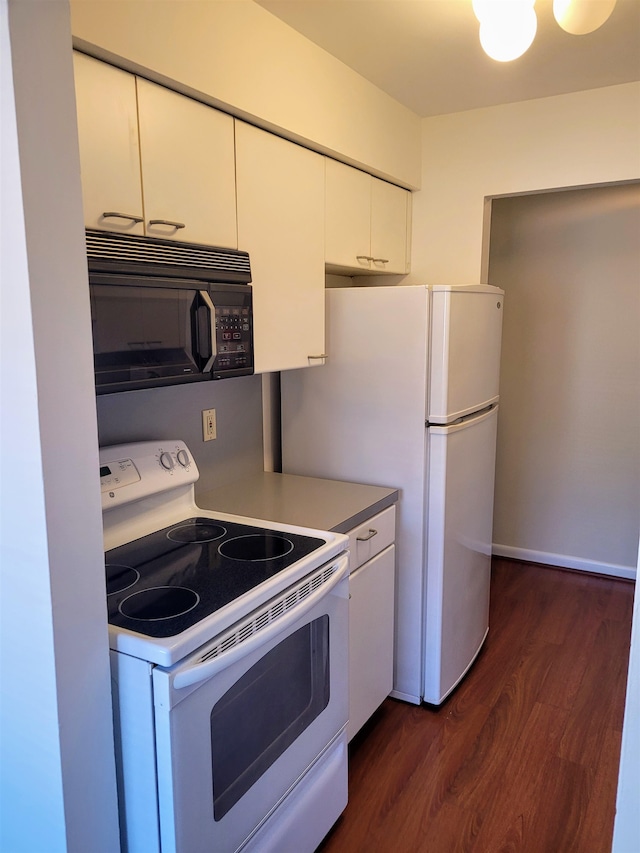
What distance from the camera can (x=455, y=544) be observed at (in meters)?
2.52

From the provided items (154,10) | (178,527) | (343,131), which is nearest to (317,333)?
(343,131)

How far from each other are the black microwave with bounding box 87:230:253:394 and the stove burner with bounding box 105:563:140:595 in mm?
468

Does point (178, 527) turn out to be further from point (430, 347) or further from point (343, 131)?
point (343, 131)

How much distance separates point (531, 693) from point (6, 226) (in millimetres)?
2560

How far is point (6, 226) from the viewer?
3.45ft

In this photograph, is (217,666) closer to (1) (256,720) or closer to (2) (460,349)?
(1) (256,720)

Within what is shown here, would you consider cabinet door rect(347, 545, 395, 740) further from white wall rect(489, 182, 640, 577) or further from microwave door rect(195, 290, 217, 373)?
white wall rect(489, 182, 640, 577)

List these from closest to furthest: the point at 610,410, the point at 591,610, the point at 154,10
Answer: the point at 154,10
the point at 591,610
the point at 610,410

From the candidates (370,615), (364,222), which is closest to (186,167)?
(364,222)

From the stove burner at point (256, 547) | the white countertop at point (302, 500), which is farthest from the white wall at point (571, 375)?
the stove burner at point (256, 547)

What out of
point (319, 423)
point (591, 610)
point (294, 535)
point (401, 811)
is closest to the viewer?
point (294, 535)

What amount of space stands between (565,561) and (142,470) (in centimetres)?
297

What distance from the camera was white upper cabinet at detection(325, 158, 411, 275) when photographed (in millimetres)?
2396

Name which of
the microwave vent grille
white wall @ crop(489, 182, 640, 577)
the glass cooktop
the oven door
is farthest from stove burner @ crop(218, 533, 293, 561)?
white wall @ crop(489, 182, 640, 577)
